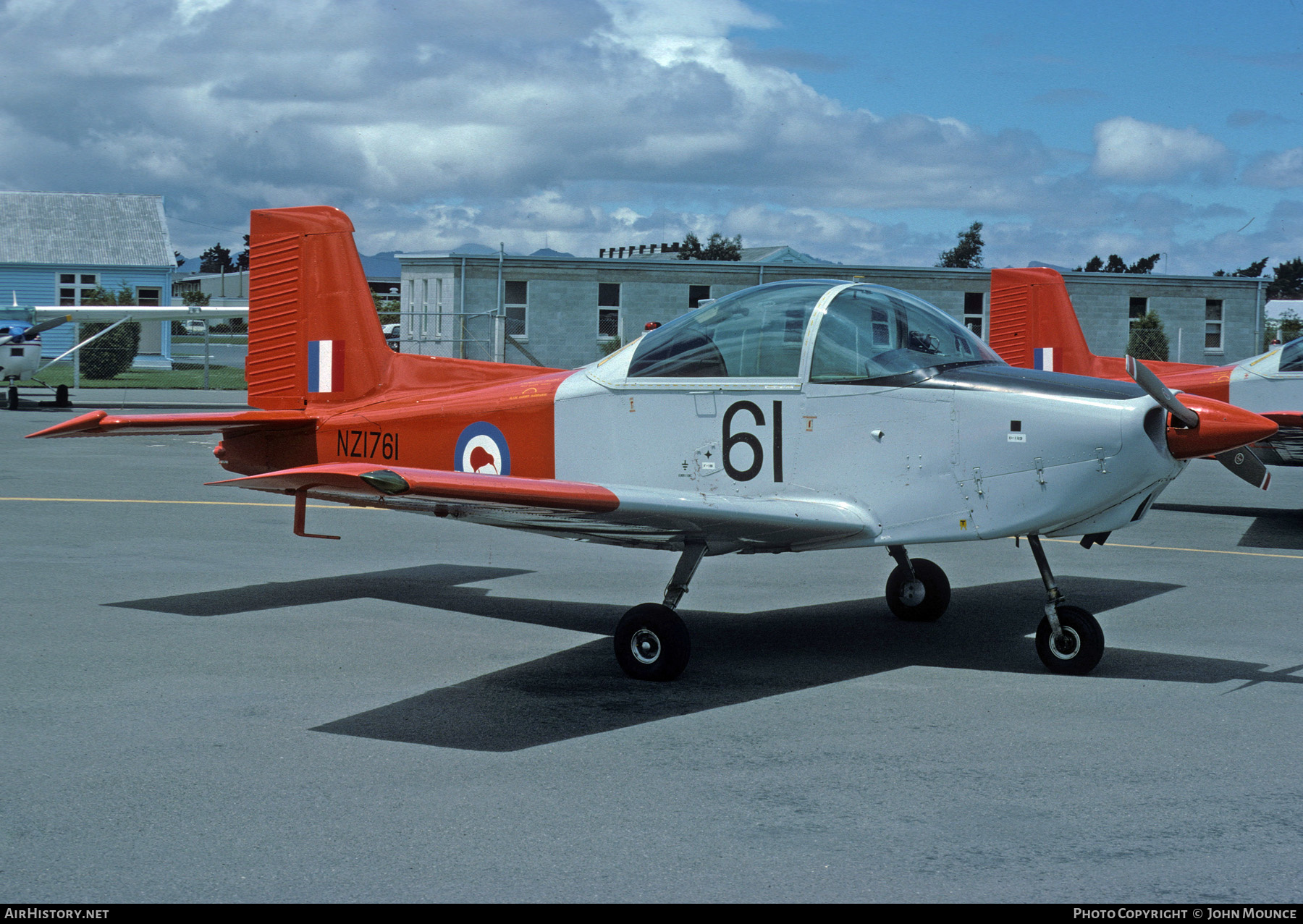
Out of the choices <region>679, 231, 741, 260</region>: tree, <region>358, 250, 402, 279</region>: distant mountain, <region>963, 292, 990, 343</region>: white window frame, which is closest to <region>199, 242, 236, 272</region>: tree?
<region>358, 250, 402, 279</region>: distant mountain

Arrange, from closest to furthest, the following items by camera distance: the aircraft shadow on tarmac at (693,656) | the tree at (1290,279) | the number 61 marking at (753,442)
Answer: the aircraft shadow on tarmac at (693,656) → the number 61 marking at (753,442) → the tree at (1290,279)

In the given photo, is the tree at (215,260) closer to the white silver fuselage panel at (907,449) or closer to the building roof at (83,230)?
the building roof at (83,230)

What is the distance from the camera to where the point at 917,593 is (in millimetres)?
7867

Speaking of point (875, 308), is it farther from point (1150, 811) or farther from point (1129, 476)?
point (1150, 811)

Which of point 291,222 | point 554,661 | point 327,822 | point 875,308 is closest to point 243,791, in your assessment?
point 327,822

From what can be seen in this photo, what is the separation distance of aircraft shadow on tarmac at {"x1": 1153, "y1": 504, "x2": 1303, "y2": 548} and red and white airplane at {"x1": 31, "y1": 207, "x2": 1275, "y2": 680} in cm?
564

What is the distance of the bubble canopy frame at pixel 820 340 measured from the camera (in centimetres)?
643

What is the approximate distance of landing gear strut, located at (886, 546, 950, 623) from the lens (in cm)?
786

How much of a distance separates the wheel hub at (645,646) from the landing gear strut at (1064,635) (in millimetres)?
1986

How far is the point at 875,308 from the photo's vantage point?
659cm

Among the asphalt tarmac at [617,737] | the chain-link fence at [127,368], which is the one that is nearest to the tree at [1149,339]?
the chain-link fence at [127,368]

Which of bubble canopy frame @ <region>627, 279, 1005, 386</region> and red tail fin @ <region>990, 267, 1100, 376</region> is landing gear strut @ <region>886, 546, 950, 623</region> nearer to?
bubble canopy frame @ <region>627, 279, 1005, 386</region>

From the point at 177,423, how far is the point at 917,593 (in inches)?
184
